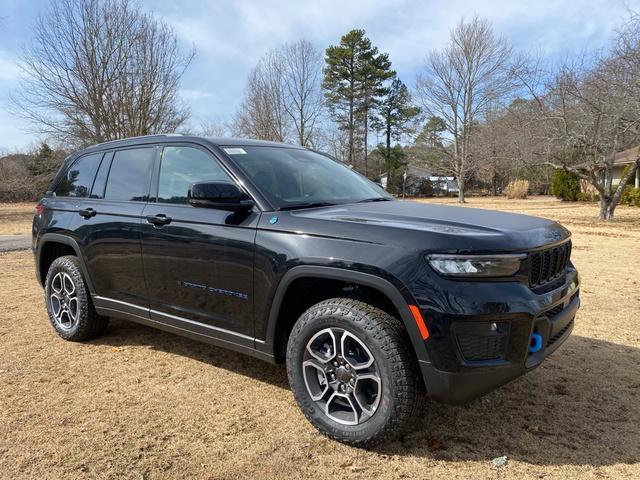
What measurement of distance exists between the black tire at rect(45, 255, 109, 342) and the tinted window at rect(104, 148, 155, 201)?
2.61 feet

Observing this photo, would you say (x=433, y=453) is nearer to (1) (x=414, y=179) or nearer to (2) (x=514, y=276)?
(2) (x=514, y=276)

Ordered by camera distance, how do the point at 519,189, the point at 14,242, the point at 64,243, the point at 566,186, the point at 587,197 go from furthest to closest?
the point at 519,189
the point at 566,186
the point at 587,197
the point at 14,242
the point at 64,243

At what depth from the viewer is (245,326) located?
3.06m

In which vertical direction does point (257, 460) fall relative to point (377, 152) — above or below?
below

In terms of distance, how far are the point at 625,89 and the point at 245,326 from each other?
15.0 metres

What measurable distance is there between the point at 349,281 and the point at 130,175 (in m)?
2.32

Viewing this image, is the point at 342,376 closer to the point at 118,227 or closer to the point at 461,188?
the point at 118,227

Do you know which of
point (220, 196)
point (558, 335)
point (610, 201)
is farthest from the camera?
point (610, 201)

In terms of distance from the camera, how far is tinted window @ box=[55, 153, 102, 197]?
4.32m

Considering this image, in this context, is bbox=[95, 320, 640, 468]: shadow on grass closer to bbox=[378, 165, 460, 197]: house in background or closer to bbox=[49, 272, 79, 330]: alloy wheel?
bbox=[49, 272, 79, 330]: alloy wheel

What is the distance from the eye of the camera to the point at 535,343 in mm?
2516

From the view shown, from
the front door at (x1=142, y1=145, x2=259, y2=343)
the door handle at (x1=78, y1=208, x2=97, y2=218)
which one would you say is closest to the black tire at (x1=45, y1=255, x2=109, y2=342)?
the door handle at (x1=78, y1=208, x2=97, y2=218)

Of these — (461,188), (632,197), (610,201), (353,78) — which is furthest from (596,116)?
(353,78)

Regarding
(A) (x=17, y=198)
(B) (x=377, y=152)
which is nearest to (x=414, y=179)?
(B) (x=377, y=152)
